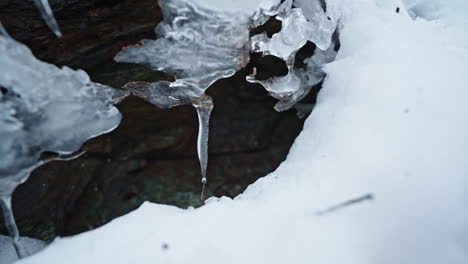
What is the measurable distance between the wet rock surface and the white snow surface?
63cm

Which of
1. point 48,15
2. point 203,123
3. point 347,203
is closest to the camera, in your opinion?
point 347,203

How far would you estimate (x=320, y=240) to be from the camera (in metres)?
1.25

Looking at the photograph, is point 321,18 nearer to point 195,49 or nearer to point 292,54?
point 292,54

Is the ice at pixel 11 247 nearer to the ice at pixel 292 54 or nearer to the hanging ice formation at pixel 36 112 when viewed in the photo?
the hanging ice formation at pixel 36 112

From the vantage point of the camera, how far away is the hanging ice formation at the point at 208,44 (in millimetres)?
1570

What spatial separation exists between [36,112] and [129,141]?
0.78 meters

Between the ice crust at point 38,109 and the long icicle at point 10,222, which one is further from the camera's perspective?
the long icicle at point 10,222

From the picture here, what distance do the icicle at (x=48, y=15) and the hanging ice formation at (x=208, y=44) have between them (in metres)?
0.29

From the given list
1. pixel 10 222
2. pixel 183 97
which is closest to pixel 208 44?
pixel 183 97

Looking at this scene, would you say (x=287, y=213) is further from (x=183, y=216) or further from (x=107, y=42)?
(x=107, y=42)

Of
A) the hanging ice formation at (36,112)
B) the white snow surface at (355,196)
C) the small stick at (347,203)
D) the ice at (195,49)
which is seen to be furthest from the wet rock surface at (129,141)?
the small stick at (347,203)

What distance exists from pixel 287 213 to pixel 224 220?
0.25m

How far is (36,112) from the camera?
1.40 metres

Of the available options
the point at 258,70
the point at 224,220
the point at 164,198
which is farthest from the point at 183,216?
the point at 258,70
